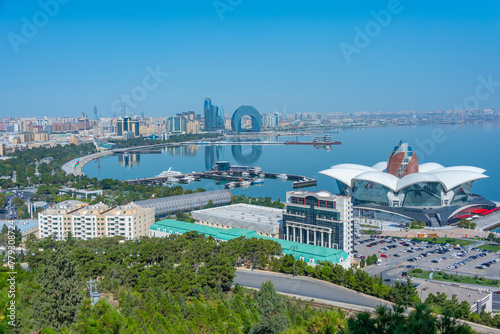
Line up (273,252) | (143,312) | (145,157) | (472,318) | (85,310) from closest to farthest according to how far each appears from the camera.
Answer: (85,310) → (143,312) → (472,318) → (273,252) → (145,157)

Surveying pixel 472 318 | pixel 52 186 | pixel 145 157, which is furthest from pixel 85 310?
pixel 145 157

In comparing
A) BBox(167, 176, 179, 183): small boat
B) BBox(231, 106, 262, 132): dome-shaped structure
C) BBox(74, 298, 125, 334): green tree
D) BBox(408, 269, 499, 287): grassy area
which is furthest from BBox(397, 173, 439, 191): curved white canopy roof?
BBox(231, 106, 262, 132): dome-shaped structure

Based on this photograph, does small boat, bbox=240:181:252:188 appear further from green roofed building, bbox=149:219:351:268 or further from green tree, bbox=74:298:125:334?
green tree, bbox=74:298:125:334

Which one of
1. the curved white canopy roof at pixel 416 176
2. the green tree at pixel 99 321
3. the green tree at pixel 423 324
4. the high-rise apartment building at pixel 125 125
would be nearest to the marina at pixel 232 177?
the curved white canopy roof at pixel 416 176

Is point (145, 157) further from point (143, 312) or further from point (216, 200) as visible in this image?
point (143, 312)

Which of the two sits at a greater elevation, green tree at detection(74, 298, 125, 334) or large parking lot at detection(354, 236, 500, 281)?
green tree at detection(74, 298, 125, 334)

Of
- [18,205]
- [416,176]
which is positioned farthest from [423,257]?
[18,205]
